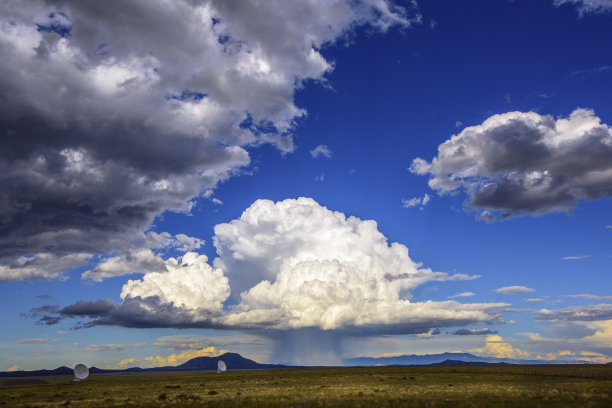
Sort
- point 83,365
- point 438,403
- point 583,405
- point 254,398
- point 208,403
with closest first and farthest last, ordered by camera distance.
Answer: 1. point 583,405
2. point 438,403
3. point 208,403
4. point 254,398
5. point 83,365

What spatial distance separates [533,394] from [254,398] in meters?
33.3

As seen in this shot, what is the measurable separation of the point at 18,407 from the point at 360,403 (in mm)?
40017

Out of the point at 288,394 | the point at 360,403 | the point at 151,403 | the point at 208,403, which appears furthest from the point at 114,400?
the point at 360,403

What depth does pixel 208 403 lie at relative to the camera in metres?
48.0

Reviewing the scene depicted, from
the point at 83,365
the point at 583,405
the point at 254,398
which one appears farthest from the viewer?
the point at 83,365

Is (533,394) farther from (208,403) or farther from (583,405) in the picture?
(208,403)

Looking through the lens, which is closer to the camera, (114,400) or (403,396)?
(403,396)

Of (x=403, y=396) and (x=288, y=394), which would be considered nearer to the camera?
(x=403, y=396)

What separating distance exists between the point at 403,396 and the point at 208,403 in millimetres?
22918

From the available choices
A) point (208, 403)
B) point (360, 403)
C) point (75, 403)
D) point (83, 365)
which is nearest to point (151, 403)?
point (208, 403)

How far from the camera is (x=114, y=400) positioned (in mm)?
54312

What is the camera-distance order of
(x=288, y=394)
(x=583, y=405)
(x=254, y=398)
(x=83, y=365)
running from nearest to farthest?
(x=583, y=405), (x=254, y=398), (x=288, y=394), (x=83, y=365)

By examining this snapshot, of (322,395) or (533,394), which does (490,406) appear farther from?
(322,395)

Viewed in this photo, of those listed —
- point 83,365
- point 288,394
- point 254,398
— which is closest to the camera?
point 254,398
